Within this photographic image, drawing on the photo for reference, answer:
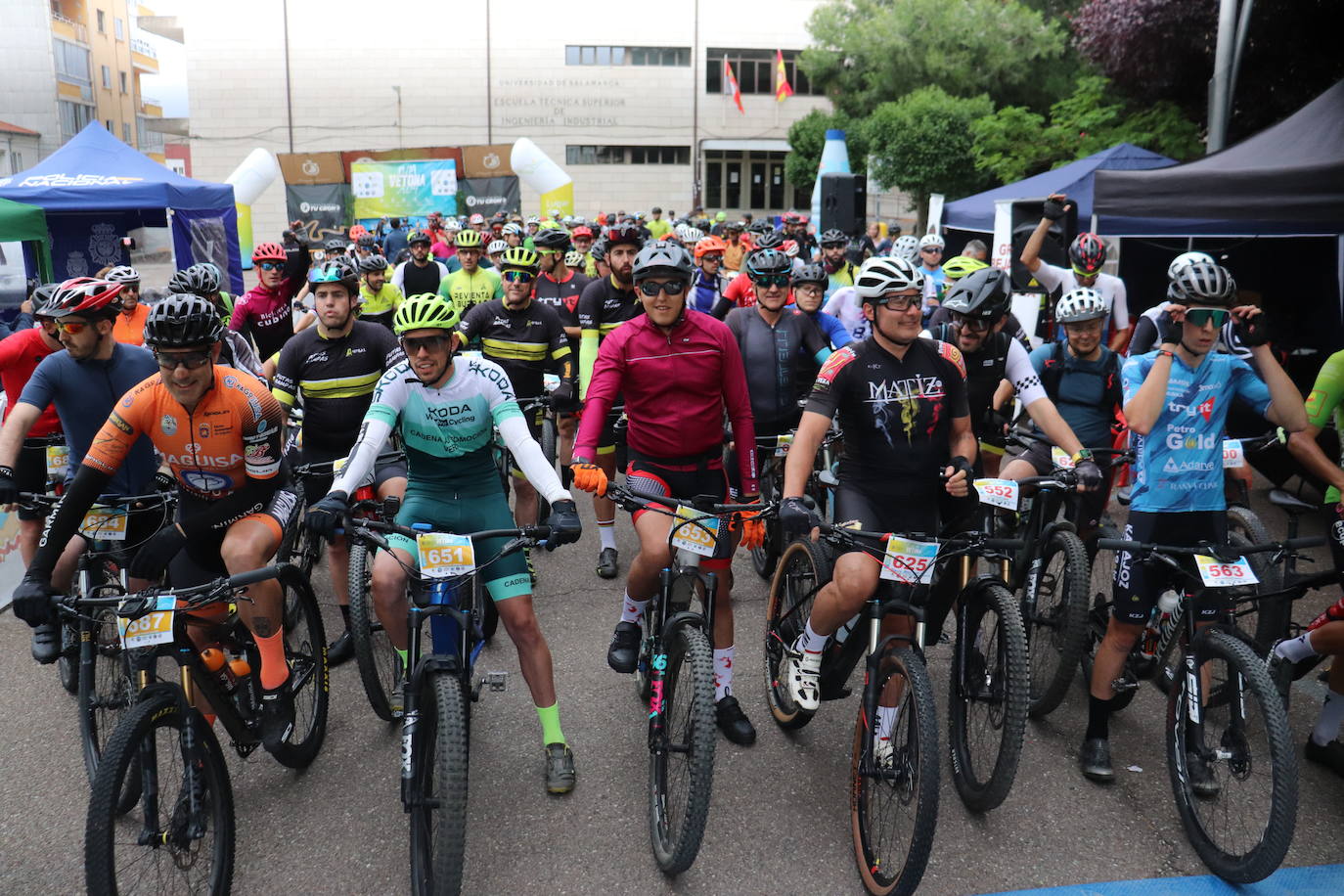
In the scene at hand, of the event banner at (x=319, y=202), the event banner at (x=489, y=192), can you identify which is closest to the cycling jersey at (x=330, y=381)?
the event banner at (x=489, y=192)

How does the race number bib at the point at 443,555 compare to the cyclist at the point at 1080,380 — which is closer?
the race number bib at the point at 443,555

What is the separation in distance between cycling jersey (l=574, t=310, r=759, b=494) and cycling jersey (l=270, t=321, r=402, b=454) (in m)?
1.73

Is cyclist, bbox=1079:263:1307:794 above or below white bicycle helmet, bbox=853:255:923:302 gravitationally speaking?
below

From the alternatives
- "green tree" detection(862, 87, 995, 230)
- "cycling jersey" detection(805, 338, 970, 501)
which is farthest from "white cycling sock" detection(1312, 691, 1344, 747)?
"green tree" detection(862, 87, 995, 230)

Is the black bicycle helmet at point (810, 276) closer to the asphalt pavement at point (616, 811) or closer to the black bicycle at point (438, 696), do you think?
the asphalt pavement at point (616, 811)

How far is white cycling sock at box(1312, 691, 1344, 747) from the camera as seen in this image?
483 centimetres

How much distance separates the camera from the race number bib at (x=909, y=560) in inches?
158

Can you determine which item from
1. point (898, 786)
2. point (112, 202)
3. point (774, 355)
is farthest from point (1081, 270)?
point (112, 202)

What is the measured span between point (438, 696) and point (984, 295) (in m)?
3.44

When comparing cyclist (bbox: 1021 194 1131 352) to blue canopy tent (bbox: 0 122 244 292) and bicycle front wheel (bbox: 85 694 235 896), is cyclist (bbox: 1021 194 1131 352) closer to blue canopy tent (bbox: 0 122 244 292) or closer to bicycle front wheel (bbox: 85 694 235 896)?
bicycle front wheel (bbox: 85 694 235 896)

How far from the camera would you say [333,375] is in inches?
243

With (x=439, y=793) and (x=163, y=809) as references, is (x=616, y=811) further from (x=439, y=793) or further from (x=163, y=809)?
(x=163, y=809)

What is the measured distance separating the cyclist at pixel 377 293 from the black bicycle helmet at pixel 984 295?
5.76m

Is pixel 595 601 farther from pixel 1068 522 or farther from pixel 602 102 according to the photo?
pixel 602 102
